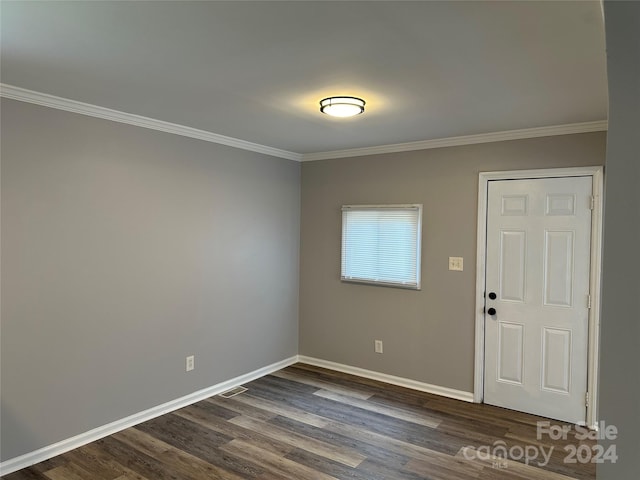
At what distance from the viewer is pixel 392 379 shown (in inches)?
174

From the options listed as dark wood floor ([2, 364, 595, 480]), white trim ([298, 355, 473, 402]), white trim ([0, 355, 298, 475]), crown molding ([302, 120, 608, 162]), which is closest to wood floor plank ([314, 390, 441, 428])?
dark wood floor ([2, 364, 595, 480])

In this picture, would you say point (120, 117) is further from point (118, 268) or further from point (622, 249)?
point (622, 249)

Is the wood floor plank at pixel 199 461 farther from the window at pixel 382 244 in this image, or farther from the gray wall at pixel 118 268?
the window at pixel 382 244

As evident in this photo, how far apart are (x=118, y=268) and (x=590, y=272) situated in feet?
11.9

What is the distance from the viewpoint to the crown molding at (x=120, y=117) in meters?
2.73

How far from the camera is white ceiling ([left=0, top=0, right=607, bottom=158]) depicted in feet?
5.66

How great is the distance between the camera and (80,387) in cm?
311

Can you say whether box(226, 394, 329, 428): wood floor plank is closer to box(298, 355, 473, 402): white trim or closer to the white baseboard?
the white baseboard

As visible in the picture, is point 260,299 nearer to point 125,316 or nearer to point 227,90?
point 125,316

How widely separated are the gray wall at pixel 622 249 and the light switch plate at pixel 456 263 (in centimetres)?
276

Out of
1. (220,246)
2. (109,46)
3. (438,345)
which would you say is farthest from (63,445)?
(438,345)

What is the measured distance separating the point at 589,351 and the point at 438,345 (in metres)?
1.22

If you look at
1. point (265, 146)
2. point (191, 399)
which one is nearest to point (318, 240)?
point (265, 146)

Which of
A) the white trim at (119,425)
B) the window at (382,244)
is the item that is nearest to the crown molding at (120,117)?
the window at (382,244)
